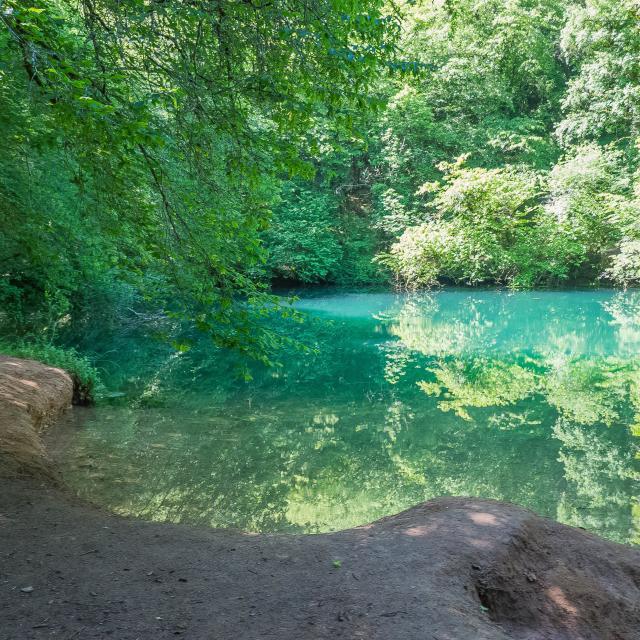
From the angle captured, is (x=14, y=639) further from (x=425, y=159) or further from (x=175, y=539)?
(x=425, y=159)

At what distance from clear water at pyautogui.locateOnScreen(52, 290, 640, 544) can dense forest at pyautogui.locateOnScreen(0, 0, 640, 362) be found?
5.44 ft

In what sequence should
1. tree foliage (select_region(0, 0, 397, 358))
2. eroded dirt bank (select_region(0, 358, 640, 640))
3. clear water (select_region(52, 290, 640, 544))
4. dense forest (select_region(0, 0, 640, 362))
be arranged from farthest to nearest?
1. clear water (select_region(52, 290, 640, 544))
2. dense forest (select_region(0, 0, 640, 362))
3. tree foliage (select_region(0, 0, 397, 358))
4. eroded dirt bank (select_region(0, 358, 640, 640))

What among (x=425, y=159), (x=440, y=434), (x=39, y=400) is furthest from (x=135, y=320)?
(x=425, y=159)

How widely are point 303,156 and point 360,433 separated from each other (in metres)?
18.8

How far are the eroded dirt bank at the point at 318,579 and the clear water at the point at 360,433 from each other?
4.78 feet

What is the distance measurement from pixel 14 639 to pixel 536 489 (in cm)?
507

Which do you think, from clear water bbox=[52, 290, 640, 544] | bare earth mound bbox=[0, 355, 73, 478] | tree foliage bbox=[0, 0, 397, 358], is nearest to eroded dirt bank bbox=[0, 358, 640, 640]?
bare earth mound bbox=[0, 355, 73, 478]

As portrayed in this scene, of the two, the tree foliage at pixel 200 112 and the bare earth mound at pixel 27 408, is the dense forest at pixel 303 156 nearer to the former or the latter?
the tree foliage at pixel 200 112

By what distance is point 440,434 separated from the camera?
8.08 metres

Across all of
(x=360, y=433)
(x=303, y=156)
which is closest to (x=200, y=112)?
(x=360, y=433)

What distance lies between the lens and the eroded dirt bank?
2.73 meters

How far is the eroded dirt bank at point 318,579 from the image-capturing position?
2730mm

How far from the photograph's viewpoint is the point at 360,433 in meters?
8.11

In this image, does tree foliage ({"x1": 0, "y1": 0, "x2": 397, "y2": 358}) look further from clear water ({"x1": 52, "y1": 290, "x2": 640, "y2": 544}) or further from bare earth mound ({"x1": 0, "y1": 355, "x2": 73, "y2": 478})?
clear water ({"x1": 52, "y1": 290, "x2": 640, "y2": 544})
